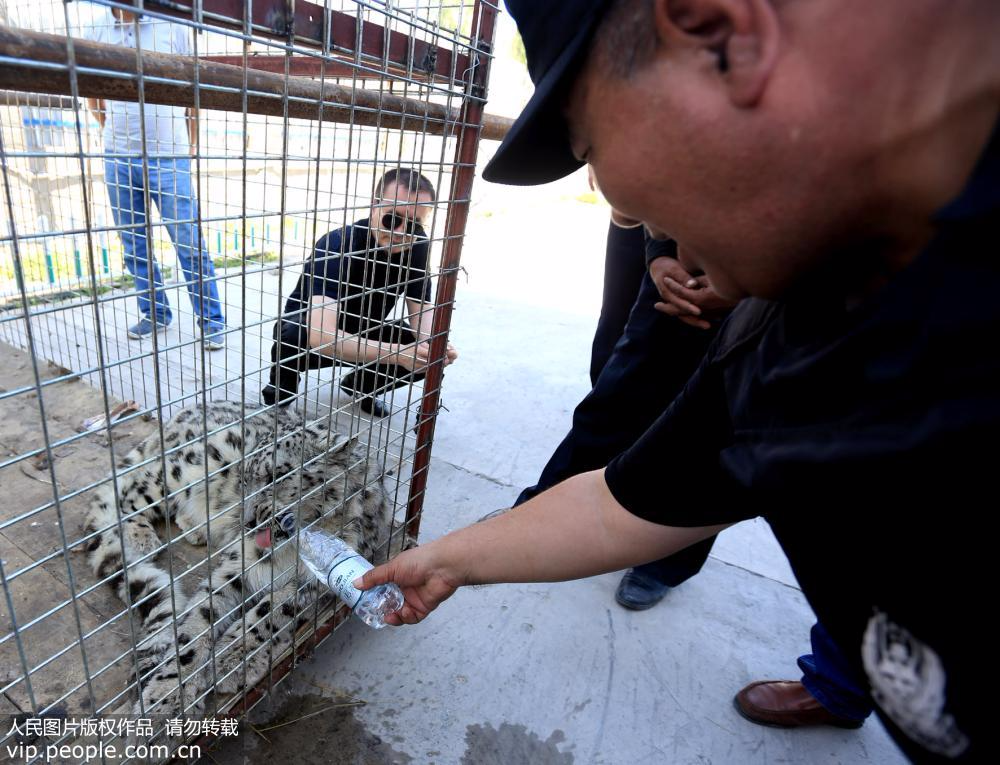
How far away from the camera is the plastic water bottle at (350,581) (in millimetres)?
A: 1558

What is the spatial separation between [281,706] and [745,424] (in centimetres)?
168

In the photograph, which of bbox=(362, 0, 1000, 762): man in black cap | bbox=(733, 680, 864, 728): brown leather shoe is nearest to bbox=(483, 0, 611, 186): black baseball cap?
bbox=(362, 0, 1000, 762): man in black cap

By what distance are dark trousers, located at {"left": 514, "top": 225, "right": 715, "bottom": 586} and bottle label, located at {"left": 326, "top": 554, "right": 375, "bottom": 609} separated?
1.08 metres

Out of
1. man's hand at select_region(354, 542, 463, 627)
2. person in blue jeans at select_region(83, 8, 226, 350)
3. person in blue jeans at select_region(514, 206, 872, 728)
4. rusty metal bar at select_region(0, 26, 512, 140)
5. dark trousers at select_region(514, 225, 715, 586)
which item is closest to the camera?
rusty metal bar at select_region(0, 26, 512, 140)

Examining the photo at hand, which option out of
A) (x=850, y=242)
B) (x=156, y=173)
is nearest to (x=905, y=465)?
(x=850, y=242)

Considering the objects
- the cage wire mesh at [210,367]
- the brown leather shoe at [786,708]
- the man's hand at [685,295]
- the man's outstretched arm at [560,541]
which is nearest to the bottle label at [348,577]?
the cage wire mesh at [210,367]

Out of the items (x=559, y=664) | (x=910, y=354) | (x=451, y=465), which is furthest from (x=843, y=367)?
(x=451, y=465)

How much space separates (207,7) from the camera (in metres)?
1.00

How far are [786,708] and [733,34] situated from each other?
2060 millimetres

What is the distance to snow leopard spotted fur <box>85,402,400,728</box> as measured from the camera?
1731 mm

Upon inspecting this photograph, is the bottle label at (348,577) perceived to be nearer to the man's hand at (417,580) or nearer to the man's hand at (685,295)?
the man's hand at (417,580)

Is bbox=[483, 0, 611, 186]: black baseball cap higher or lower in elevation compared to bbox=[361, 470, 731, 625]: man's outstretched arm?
higher

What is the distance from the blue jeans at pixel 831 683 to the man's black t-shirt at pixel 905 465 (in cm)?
133

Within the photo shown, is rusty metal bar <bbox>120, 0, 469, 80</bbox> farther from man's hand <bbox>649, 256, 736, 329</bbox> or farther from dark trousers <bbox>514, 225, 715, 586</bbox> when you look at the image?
dark trousers <bbox>514, 225, 715, 586</bbox>
